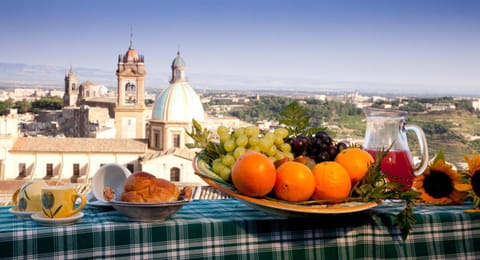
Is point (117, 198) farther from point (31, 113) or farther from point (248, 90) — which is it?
point (31, 113)

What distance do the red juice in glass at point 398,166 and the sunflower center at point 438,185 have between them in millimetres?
122

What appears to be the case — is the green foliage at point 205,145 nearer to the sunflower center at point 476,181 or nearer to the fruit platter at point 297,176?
the fruit platter at point 297,176

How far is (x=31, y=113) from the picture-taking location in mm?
37094

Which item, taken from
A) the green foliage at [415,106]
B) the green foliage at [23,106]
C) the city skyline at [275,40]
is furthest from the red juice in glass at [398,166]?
the green foliage at [23,106]

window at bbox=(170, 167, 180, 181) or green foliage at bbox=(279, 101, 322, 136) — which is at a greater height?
green foliage at bbox=(279, 101, 322, 136)

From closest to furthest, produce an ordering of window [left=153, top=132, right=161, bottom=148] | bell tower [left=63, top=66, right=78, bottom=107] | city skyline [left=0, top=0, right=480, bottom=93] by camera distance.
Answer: window [left=153, top=132, right=161, bottom=148] < city skyline [left=0, top=0, right=480, bottom=93] < bell tower [left=63, top=66, right=78, bottom=107]

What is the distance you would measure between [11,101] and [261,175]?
37.6 metres

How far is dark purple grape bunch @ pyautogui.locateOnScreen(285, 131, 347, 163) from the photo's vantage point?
0.93 metres

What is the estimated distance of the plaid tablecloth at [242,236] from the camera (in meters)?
0.82

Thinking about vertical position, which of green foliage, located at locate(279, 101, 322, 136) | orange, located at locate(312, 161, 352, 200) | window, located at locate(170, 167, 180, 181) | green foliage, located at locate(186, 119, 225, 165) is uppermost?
green foliage, located at locate(279, 101, 322, 136)

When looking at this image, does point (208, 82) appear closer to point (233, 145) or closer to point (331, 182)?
point (233, 145)

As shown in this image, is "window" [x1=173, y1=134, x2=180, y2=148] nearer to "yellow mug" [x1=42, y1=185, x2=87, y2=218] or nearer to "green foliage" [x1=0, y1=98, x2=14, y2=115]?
"green foliage" [x1=0, y1=98, x2=14, y2=115]

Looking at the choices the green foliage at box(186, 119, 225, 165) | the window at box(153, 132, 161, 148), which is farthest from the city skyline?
the green foliage at box(186, 119, 225, 165)

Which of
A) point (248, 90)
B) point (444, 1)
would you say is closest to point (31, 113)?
point (248, 90)
